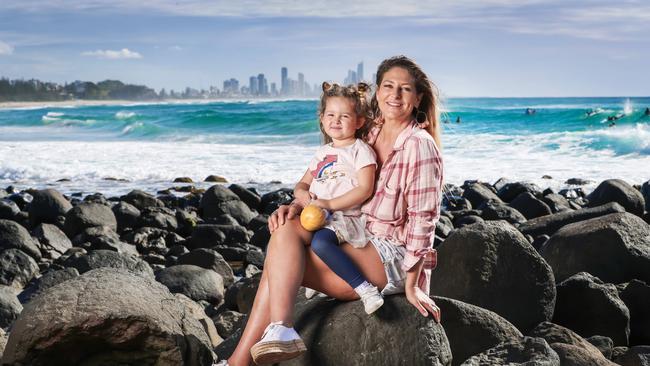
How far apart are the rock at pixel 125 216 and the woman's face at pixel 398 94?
7.99 metres

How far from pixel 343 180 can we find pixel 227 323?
2.13 meters

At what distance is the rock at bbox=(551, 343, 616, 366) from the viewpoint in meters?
4.23

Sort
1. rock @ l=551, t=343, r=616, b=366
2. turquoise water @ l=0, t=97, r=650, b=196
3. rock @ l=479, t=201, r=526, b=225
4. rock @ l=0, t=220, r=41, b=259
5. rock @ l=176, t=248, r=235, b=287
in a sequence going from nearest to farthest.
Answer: rock @ l=551, t=343, r=616, b=366
rock @ l=176, t=248, r=235, b=287
rock @ l=0, t=220, r=41, b=259
rock @ l=479, t=201, r=526, b=225
turquoise water @ l=0, t=97, r=650, b=196

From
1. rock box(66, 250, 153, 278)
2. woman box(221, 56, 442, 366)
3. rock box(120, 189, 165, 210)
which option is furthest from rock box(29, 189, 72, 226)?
woman box(221, 56, 442, 366)

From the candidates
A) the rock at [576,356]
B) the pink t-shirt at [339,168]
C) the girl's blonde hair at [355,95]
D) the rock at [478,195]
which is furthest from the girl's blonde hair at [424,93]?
the rock at [478,195]

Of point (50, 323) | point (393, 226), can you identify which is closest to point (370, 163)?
point (393, 226)

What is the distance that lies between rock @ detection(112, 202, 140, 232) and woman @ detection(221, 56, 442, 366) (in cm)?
778

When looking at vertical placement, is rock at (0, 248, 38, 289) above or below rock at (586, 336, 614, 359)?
below

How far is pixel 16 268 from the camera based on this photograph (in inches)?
322

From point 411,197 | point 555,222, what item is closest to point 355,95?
point 411,197

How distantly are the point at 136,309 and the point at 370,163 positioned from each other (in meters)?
1.43

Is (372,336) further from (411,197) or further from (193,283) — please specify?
(193,283)

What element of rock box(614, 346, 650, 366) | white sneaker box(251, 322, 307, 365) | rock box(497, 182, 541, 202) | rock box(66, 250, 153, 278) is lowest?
rock box(497, 182, 541, 202)

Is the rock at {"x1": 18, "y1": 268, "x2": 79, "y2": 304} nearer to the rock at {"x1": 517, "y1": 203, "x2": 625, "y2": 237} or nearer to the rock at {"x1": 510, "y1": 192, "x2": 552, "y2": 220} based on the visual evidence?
the rock at {"x1": 517, "y1": 203, "x2": 625, "y2": 237}
